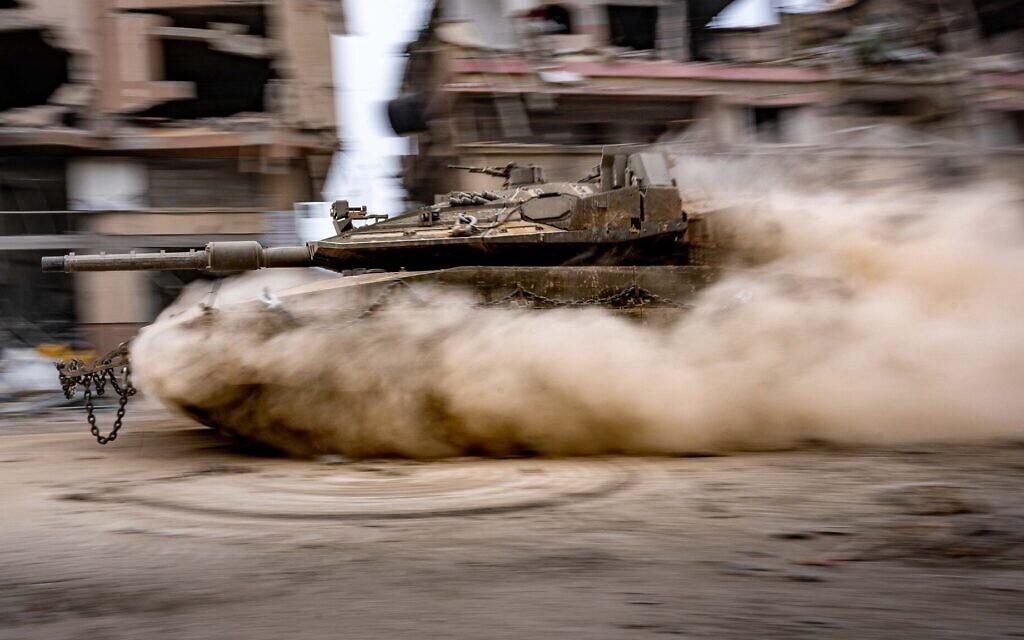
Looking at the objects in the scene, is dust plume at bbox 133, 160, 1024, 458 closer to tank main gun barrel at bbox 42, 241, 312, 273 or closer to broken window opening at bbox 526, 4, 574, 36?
tank main gun barrel at bbox 42, 241, 312, 273

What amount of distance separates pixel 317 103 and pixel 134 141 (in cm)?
344

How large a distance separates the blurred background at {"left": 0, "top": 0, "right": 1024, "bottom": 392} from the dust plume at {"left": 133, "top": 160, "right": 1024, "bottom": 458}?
950 cm

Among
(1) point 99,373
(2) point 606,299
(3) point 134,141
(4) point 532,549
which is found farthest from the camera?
(3) point 134,141

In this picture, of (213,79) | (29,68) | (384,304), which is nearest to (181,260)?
(384,304)

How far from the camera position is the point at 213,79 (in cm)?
1914

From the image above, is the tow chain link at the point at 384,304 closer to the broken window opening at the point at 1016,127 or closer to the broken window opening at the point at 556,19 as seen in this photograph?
the broken window opening at the point at 556,19

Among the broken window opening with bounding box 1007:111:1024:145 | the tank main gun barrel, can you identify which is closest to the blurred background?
the broken window opening with bounding box 1007:111:1024:145

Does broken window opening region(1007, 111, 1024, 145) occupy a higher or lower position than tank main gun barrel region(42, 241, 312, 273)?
Answer: higher

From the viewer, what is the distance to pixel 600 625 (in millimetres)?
Result: 3057

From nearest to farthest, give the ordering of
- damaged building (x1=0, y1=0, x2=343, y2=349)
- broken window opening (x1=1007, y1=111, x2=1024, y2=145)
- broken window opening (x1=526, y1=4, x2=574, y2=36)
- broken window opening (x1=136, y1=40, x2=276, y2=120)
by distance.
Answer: damaged building (x1=0, y1=0, x2=343, y2=349) → broken window opening (x1=526, y1=4, x2=574, y2=36) → broken window opening (x1=1007, y1=111, x2=1024, y2=145) → broken window opening (x1=136, y1=40, x2=276, y2=120)

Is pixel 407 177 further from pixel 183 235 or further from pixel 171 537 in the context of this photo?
pixel 171 537

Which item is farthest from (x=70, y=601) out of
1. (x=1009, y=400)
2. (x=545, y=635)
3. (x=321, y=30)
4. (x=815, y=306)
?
(x=321, y=30)

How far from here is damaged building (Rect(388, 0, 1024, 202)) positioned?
682 inches

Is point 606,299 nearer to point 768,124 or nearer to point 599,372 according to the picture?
point 599,372
